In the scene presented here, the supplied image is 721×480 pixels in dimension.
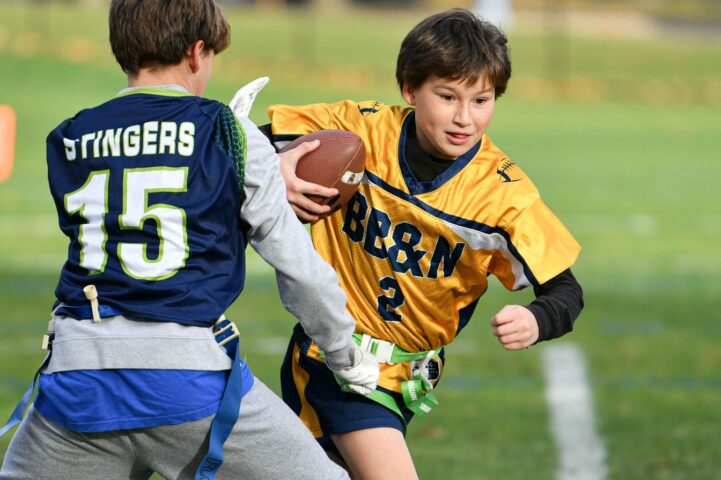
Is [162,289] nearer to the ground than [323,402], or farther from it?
farther from it

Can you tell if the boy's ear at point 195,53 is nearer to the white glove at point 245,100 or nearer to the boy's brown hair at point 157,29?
the boy's brown hair at point 157,29

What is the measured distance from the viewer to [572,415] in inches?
258

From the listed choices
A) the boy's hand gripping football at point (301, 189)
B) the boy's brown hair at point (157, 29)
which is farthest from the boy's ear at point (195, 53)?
the boy's hand gripping football at point (301, 189)

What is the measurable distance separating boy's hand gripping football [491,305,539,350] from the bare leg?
556mm

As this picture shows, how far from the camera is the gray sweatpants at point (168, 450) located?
3.11m

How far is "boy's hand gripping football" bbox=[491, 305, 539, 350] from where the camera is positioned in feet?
11.7

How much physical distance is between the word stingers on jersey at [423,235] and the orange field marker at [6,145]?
44.2 ft

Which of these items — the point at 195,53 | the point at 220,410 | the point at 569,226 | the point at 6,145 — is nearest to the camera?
the point at 220,410

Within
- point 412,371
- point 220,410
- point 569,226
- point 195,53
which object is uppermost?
point 195,53

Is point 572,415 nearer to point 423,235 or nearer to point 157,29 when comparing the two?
point 423,235

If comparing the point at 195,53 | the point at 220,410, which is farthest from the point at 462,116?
the point at 220,410

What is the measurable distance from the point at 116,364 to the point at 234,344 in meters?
0.30

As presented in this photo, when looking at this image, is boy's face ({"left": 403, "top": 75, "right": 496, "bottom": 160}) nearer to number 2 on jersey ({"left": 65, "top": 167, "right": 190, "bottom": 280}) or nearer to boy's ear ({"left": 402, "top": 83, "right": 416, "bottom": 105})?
boy's ear ({"left": 402, "top": 83, "right": 416, "bottom": 105})

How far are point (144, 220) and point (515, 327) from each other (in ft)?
3.66
